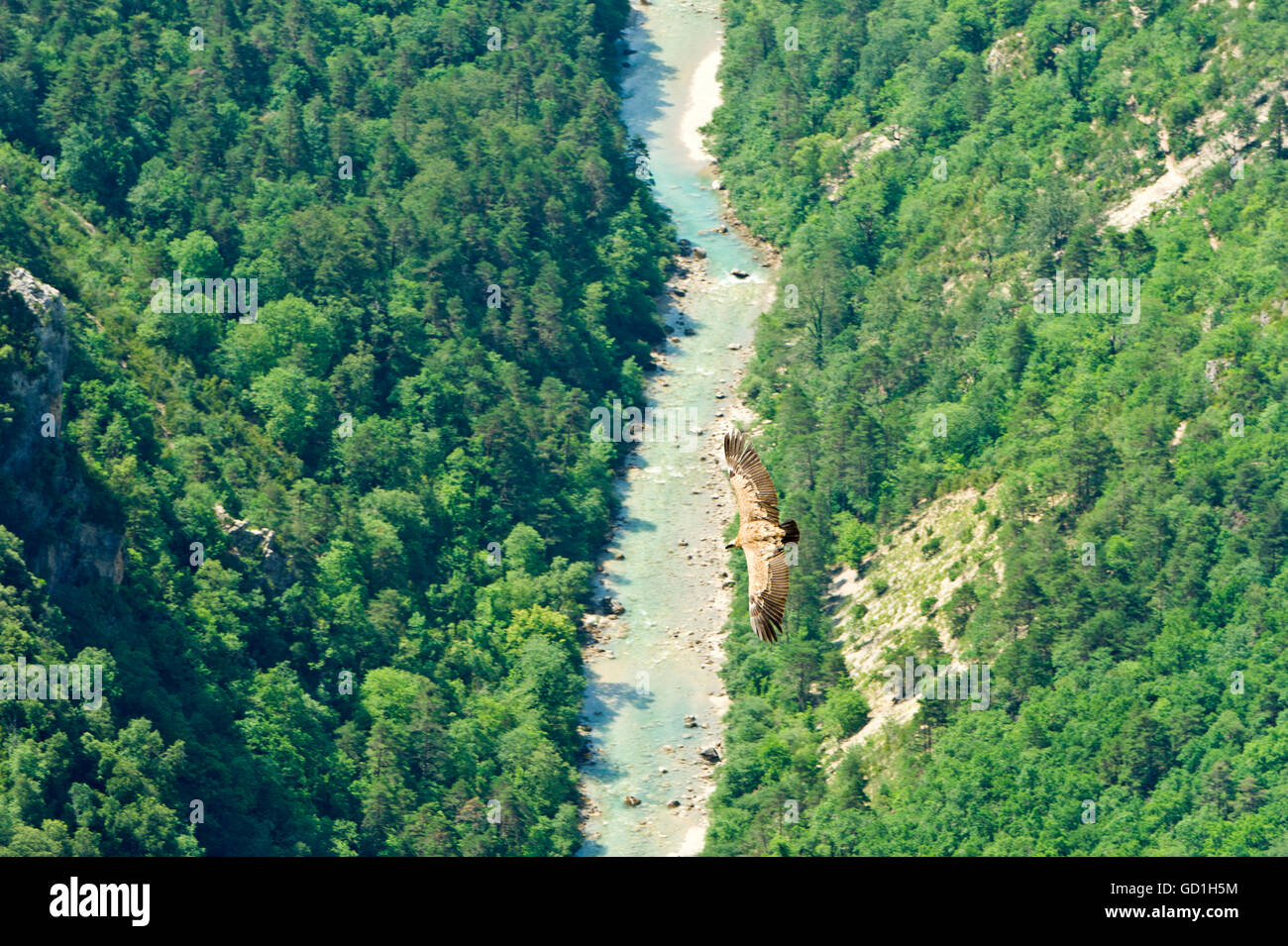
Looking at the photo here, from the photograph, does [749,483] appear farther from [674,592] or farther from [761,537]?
[674,592]

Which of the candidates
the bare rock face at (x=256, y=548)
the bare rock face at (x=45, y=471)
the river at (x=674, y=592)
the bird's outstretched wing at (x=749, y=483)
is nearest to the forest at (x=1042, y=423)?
the river at (x=674, y=592)

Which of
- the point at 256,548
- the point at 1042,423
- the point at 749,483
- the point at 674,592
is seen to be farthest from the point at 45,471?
the point at 749,483

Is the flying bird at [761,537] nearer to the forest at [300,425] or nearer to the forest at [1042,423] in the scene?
the forest at [300,425]

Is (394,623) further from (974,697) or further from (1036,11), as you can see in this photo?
(1036,11)

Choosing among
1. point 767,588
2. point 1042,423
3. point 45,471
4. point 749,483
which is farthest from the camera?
point 1042,423
